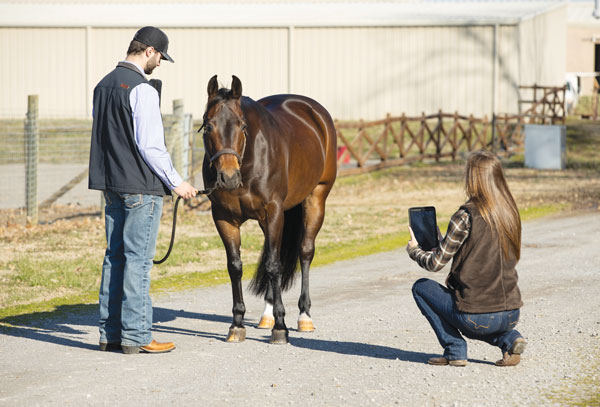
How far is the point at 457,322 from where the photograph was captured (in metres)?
6.33

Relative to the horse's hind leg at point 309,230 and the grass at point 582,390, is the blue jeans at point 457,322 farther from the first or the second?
the horse's hind leg at point 309,230

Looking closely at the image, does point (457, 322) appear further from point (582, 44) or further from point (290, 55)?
point (582, 44)

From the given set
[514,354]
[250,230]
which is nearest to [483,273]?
[514,354]

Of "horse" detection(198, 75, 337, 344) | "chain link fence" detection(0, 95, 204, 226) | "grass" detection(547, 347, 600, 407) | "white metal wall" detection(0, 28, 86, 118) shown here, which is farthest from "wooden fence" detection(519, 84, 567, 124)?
"grass" detection(547, 347, 600, 407)

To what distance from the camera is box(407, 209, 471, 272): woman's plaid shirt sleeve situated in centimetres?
623

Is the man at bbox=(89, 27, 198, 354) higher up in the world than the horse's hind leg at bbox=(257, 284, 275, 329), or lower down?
higher up

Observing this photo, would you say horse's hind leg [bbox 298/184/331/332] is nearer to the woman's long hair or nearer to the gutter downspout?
the woman's long hair

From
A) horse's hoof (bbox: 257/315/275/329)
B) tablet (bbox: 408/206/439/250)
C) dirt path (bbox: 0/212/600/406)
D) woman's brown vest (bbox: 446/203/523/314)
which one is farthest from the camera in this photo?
horse's hoof (bbox: 257/315/275/329)

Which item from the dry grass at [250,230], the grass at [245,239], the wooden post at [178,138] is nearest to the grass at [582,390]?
the grass at [245,239]

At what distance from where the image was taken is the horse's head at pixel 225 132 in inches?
276

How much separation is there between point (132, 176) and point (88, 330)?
1.79 metres

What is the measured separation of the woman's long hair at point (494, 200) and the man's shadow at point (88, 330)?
112 cm

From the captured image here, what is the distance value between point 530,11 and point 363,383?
3746 cm

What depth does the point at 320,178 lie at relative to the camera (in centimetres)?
920
